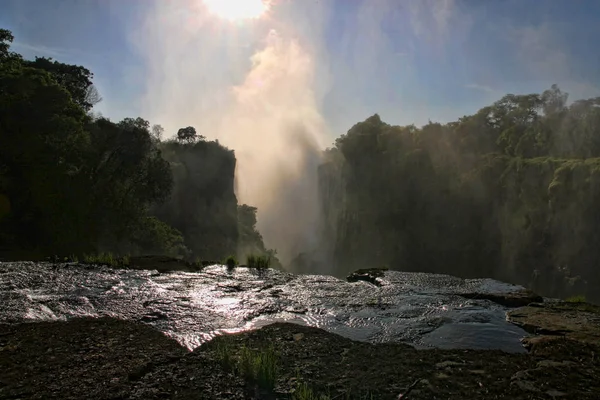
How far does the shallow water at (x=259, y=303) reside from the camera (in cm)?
607

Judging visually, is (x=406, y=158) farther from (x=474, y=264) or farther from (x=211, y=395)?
(x=211, y=395)

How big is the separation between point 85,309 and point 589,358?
21.9 ft

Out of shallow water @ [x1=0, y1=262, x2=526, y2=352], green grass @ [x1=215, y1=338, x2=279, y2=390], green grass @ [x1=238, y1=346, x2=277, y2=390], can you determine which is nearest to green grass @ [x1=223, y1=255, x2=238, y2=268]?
shallow water @ [x1=0, y1=262, x2=526, y2=352]

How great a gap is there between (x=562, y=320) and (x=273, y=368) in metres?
4.86

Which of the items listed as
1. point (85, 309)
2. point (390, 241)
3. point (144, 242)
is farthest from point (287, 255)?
point (85, 309)

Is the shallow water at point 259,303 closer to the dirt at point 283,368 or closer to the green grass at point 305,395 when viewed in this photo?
the dirt at point 283,368

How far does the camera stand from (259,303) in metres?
7.66

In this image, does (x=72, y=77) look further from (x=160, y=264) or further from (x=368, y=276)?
(x=368, y=276)

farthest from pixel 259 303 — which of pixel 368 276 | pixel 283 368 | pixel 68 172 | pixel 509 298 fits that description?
pixel 68 172

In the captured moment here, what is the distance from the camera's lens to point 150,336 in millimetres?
5555

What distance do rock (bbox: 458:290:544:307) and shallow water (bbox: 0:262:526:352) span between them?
14.7 inches

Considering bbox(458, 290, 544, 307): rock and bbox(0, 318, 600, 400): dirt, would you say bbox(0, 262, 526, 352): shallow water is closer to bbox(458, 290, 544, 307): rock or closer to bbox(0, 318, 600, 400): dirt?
bbox(458, 290, 544, 307): rock

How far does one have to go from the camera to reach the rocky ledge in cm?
389

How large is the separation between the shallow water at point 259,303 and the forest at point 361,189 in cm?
869
